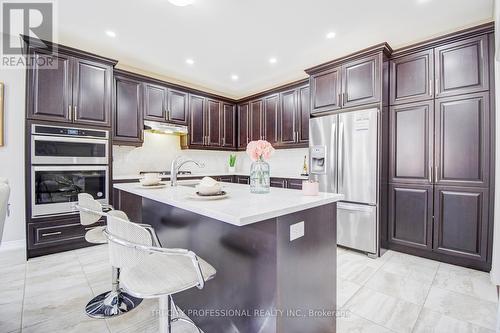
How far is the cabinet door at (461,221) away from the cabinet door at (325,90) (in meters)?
1.69

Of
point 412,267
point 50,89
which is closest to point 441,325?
point 412,267

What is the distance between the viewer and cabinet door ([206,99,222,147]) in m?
4.75

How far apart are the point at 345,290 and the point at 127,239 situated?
197 cm

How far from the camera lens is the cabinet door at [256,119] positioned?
4.76 m

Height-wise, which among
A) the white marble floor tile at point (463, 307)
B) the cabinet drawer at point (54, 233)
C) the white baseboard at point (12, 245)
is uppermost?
the cabinet drawer at point (54, 233)

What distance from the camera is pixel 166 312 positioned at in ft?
3.91

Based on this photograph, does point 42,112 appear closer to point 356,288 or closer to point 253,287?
point 253,287

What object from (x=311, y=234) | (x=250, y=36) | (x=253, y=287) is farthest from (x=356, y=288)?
(x=250, y=36)

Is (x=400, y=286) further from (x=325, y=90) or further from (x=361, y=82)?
(x=325, y=90)

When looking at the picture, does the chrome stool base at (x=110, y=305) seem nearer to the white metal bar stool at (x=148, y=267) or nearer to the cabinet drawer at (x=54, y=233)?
the white metal bar stool at (x=148, y=267)

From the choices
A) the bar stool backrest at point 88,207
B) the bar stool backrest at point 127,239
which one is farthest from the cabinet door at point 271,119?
the bar stool backrest at point 127,239

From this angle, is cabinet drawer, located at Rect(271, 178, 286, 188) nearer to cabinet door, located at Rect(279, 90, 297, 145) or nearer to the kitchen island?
cabinet door, located at Rect(279, 90, 297, 145)

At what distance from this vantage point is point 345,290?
2117 mm

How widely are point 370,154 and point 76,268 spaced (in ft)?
12.0
